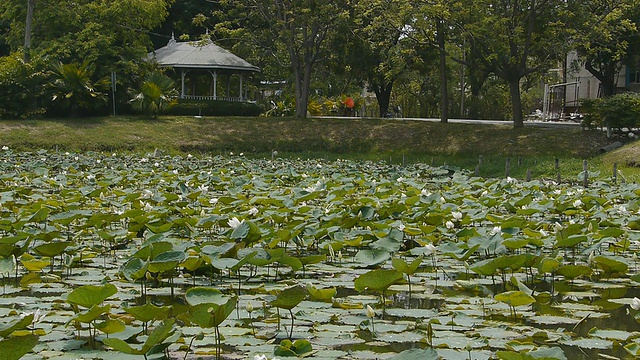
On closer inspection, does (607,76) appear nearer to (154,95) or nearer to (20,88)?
(154,95)

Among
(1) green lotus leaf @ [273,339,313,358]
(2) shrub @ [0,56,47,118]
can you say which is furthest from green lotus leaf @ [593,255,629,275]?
(2) shrub @ [0,56,47,118]

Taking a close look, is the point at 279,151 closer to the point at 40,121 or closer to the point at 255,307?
the point at 40,121

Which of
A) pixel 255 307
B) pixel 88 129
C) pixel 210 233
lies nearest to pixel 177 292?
pixel 255 307

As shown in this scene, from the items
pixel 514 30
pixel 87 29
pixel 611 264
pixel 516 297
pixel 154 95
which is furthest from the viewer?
pixel 87 29

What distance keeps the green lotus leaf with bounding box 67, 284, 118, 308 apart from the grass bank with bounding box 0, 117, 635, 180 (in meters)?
18.8

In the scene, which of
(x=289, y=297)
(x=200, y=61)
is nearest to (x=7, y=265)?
(x=289, y=297)

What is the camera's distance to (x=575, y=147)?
2458 cm

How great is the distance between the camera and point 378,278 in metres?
4.59

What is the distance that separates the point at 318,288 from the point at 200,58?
103 ft

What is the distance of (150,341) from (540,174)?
60.6 feet

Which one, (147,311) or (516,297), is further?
(516,297)

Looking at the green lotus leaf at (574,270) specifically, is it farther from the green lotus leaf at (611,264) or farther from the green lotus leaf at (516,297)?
the green lotus leaf at (516,297)

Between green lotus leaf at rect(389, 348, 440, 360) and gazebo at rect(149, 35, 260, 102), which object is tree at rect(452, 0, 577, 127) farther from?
green lotus leaf at rect(389, 348, 440, 360)

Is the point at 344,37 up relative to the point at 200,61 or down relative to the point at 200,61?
up
